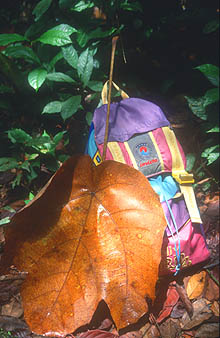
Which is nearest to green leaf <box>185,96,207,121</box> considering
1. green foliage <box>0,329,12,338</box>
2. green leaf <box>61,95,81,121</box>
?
green leaf <box>61,95,81,121</box>

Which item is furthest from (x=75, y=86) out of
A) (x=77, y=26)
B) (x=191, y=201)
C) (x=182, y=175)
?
(x=191, y=201)

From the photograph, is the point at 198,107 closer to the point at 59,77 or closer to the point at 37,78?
the point at 59,77

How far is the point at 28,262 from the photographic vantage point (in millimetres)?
1122

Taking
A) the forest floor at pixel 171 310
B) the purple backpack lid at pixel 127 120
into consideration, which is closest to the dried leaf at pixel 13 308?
the forest floor at pixel 171 310

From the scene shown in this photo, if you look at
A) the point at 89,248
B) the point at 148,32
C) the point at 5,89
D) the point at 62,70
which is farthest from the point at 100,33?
the point at 89,248

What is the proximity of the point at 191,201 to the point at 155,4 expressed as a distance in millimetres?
1557

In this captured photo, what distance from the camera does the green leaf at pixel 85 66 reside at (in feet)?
5.69

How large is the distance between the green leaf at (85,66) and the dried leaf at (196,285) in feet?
4.56

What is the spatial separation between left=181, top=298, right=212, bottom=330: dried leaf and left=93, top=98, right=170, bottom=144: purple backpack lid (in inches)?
39.5

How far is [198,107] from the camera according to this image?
1846mm

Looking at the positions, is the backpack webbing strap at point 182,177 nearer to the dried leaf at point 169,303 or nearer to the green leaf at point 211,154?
the green leaf at point 211,154

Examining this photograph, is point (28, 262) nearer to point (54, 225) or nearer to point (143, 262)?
point (54, 225)

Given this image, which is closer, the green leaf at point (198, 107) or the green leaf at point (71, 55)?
the green leaf at point (71, 55)

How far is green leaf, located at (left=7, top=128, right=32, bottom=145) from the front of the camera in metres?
1.72
